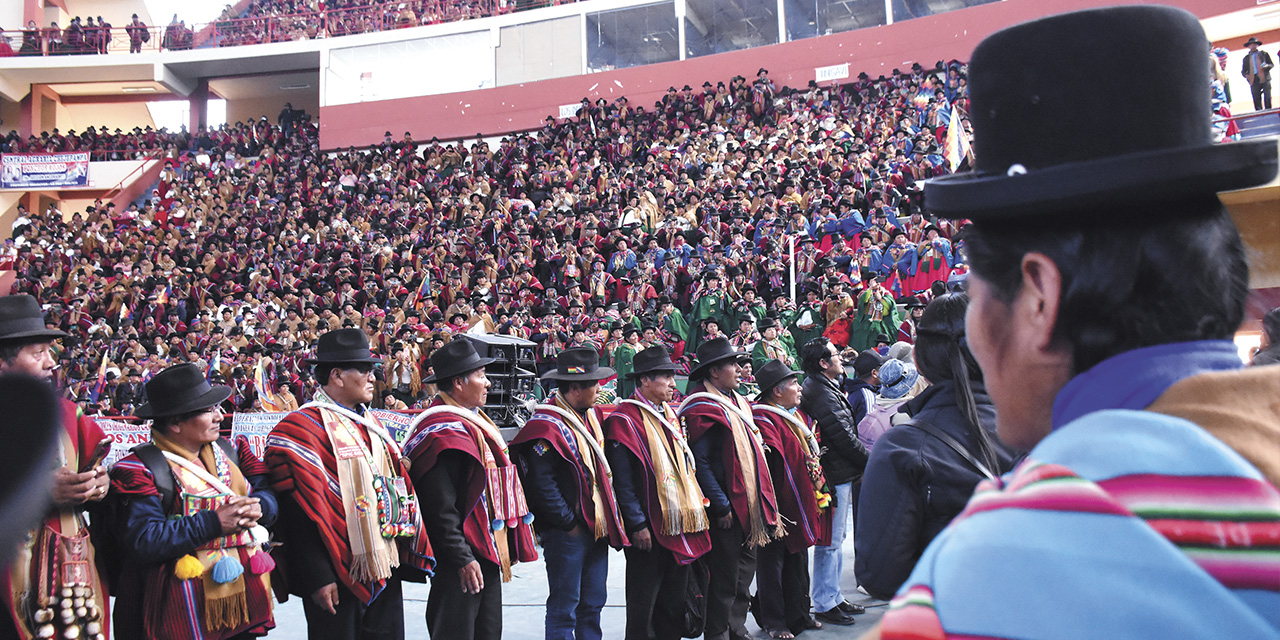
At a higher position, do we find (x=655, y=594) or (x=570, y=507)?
(x=570, y=507)

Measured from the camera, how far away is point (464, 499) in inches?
183

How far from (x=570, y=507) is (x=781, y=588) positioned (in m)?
1.76

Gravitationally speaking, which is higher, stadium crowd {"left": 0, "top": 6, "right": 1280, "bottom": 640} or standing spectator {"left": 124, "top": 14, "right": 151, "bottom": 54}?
standing spectator {"left": 124, "top": 14, "right": 151, "bottom": 54}

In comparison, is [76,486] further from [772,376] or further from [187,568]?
[772,376]

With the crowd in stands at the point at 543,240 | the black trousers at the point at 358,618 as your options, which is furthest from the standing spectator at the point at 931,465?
the crowd in stands at the point at 543,240

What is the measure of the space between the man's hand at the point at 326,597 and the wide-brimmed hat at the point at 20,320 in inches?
60.0

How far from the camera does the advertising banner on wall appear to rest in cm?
2703

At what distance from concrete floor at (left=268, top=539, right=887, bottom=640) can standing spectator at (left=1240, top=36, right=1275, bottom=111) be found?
13.2m

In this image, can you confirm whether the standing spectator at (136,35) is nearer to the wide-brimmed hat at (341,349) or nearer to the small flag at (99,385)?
the small flag at (99,385)

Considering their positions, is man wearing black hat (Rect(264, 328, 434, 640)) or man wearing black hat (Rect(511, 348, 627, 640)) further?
man wearing black hat (Rect(511, 348, 627, 640))

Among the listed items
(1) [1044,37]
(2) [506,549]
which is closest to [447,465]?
(2) [506,549]

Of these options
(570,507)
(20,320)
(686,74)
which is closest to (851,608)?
(570,507)

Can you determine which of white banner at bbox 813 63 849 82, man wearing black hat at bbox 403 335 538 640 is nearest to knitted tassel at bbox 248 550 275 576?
man wearing black hat at bbox 403 335 538 640

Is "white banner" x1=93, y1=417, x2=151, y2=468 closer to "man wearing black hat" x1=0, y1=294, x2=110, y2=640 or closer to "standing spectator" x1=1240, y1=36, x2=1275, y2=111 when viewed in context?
"man wearing black hat" x1=0, y1=294, x2=110, y2=640
